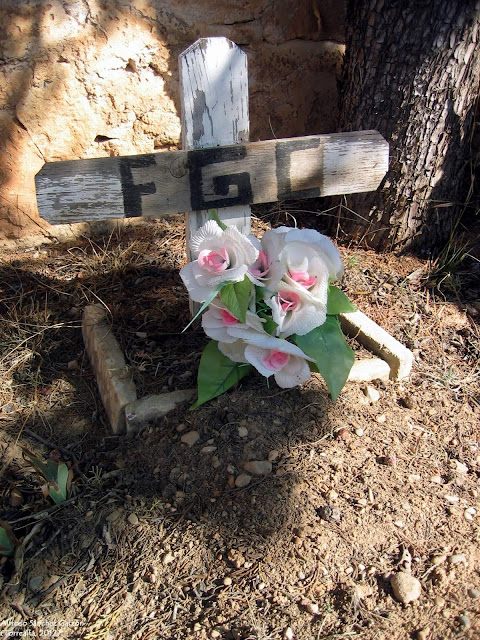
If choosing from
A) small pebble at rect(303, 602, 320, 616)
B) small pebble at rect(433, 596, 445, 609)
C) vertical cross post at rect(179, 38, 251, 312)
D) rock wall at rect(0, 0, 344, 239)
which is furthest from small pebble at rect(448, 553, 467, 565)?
rock wall at rect(0, 0, 344, 239)

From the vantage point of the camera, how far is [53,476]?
1714 mm

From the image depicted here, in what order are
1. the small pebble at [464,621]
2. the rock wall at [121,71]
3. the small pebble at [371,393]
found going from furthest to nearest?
the rock wall at [121,71] → the small pebble at [371,393] → the small pebble at [464,621]

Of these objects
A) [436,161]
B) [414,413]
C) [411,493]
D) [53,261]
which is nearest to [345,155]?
[436,161]

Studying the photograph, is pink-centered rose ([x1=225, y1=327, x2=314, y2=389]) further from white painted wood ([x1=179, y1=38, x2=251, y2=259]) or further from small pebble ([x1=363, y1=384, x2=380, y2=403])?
white painted wood ([x1=179, y1=38, x2=251, y2=259])

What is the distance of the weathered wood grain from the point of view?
5.72 feet

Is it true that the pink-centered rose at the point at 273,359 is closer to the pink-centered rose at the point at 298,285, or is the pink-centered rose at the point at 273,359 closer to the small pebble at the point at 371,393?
the pink-centered rose at the point at 298,285

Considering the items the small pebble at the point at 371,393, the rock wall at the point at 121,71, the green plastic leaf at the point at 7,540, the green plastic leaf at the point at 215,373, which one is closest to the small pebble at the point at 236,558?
the green plastic leaf at the point at 215,373

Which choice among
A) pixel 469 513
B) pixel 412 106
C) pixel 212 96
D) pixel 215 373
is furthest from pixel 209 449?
pixel 412 106

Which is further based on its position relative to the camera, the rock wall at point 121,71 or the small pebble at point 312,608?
the rock wall at point 121,71

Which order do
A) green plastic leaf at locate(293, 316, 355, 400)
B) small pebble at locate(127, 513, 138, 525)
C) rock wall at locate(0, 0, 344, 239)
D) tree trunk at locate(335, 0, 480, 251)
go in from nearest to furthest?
small pebble at locate(127, 513, 138, 525), green plastic leaf at locate(293, 316, 355, 400), tree trunk at locate(335, 0, 480, 251), rock wall at locate(0, 0, 344, 239)

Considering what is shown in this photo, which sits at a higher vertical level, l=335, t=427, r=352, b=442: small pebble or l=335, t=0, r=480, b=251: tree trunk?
l=335, t=0, r=480, b=251: tree trunk

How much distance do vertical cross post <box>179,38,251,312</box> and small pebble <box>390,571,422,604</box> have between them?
121 centimetres

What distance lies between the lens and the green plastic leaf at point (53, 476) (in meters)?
1.70

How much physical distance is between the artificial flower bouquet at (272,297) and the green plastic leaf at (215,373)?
36mm
